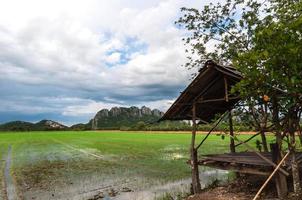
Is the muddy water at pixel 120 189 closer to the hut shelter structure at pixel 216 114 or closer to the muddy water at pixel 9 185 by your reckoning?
the muddy water at pixel 9 185

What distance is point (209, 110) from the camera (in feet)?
45.6

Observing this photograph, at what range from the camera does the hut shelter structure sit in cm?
930

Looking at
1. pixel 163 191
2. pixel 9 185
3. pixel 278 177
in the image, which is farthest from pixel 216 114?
pixel 9 185

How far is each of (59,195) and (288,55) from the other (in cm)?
1036

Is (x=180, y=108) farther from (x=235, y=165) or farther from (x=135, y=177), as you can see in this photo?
(x=135, y=177)

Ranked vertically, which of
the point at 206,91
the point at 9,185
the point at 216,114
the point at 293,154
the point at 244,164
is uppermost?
the point at 206,91

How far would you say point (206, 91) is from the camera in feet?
38.0

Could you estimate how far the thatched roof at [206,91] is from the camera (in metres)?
10.4

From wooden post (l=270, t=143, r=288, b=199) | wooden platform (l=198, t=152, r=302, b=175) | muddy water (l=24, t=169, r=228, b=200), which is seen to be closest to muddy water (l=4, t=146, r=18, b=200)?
muddy water (l=24, t=169, r=228, b=200)

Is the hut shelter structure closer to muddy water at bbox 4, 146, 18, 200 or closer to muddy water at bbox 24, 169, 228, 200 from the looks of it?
muddy water at bbox 24, 169, 228, 200

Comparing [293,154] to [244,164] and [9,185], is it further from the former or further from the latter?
[9,185]

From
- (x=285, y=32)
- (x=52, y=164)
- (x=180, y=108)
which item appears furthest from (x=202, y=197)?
(x=52, y=164)

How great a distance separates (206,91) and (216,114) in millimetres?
1270

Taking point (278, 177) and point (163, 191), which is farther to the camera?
point (163, 191)
